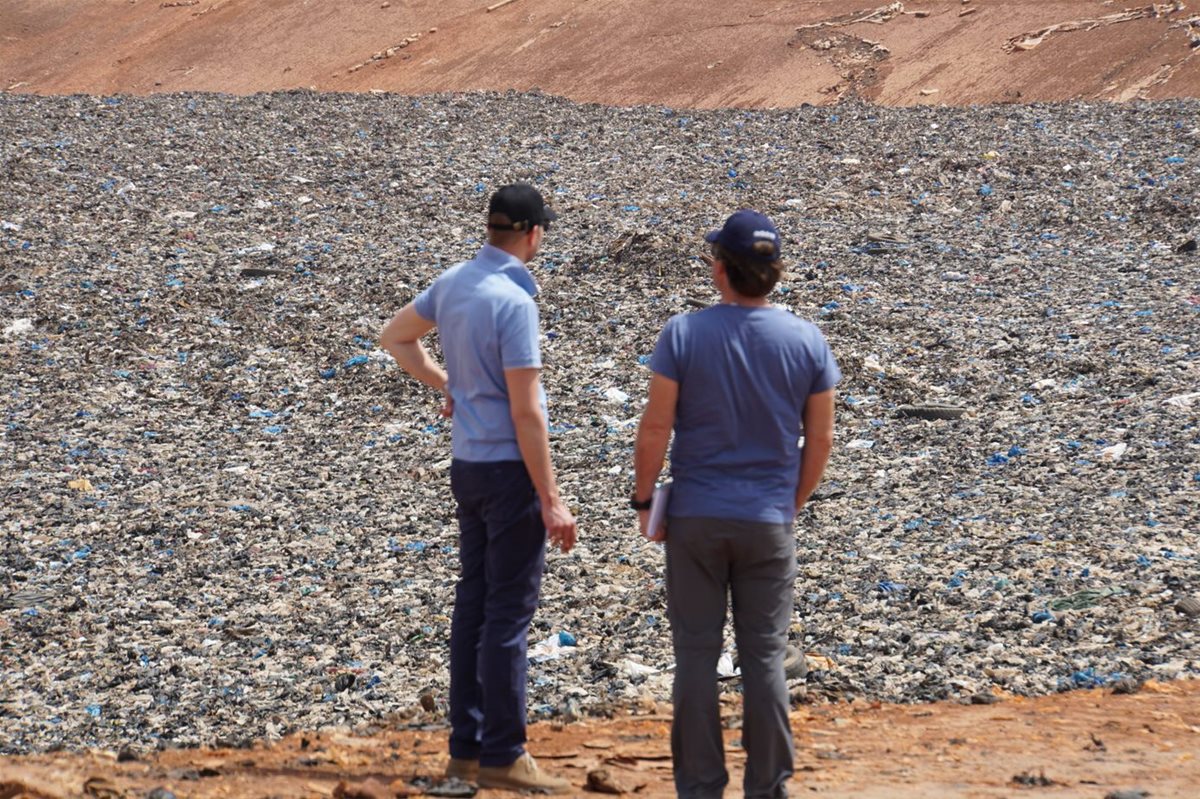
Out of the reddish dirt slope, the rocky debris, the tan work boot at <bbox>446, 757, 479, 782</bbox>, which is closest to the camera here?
the tan work boot at <bbox>446, 757, 479, 782</bbox>

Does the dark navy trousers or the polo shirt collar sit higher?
the polo shirt collar

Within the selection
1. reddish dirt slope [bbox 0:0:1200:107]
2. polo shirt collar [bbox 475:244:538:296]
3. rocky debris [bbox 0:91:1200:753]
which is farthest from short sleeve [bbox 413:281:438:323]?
reddish dirt slope [bbox 0:0:1200:107]

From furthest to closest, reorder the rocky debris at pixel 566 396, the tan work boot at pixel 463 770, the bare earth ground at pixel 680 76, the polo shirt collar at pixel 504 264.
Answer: the rocky debris at pixel 566 396 → the bare earth ground at pixel 680 76 → the tan work boot at pixel 463 770 → the polo shirt collar at pixel 504 264

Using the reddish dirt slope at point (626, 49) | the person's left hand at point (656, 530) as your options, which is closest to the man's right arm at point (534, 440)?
the person's left hand at point (656, 530)

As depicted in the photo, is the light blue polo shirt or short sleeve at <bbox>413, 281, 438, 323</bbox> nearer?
the light blue polo shirt

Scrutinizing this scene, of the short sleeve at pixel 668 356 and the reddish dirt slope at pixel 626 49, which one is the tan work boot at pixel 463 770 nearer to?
the short sleeve at pixel 668 356

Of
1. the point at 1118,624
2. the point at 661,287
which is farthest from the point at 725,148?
the point at 1118,624

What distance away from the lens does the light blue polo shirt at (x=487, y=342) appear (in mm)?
3361

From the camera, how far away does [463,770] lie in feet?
11.9

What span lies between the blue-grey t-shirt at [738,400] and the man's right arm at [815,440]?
1.2 inches

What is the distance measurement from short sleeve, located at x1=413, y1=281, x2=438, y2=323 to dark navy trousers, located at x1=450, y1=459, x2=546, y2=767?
1.27ft

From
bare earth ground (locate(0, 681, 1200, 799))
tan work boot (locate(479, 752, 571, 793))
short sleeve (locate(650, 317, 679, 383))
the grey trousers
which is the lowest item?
bare earth ground (locate(0, 681, 1200, 799))

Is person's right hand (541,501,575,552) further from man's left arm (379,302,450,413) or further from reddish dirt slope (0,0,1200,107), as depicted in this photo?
reddish dirt slope (0,0,1200,107)

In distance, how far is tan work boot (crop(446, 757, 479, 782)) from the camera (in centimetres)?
362
